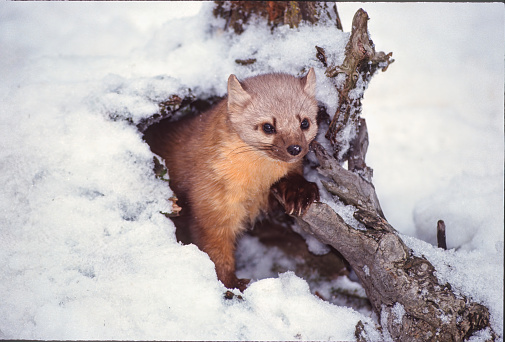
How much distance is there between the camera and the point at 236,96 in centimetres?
281

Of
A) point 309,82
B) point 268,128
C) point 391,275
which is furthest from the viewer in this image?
point 309,82

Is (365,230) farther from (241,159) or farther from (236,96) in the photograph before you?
(236,96)

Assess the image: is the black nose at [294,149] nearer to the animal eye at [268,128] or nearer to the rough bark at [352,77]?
the animal eye at [268,128]

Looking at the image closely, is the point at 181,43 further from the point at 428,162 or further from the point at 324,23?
the point at 428,162

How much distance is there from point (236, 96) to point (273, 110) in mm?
258

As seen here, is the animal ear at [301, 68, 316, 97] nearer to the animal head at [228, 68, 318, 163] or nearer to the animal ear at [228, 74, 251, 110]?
the animal head at [228, 68, 318, 163]

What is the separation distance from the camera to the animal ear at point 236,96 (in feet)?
9.09

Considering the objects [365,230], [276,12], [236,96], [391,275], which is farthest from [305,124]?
[276,12]

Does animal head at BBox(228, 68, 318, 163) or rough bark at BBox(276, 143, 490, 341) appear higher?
animal head at BBox(228, 68, 318, 163)

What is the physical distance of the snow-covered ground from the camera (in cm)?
217

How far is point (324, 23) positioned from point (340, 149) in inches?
37.3

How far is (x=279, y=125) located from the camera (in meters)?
2.69

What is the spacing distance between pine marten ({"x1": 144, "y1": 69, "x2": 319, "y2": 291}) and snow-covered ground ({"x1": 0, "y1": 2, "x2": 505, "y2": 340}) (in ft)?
0.95

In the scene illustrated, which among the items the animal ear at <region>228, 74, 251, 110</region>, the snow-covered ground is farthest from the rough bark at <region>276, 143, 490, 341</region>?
the animal ear at <region>228, 74, 251, 110</region>
